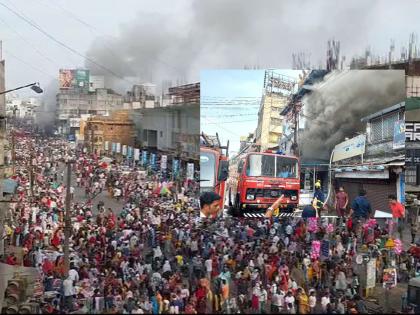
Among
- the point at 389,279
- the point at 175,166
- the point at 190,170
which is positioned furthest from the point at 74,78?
the point at 389,279

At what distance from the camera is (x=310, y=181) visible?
11.1 meters

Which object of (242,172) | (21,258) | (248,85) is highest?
(248,85)

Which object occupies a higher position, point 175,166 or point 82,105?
point 82,105

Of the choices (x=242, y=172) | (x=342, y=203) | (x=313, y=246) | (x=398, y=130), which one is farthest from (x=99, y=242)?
(x=398, y=130)

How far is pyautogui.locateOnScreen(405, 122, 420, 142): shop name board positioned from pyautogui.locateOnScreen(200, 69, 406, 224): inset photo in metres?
1.84

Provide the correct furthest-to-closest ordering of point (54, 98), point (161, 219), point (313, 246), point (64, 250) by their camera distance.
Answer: point (54, 98), point (161, 219), point (313, 246), point (64, 250)

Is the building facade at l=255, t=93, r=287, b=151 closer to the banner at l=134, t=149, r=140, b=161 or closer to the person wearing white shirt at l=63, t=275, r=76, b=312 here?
the banner at l=134, t=149, r=140, b=161

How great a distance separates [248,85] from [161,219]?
300 centimetres

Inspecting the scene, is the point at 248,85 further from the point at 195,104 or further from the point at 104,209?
the point at 104,209

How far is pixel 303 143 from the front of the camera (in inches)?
434

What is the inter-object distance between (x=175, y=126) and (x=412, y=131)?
17.9 ft

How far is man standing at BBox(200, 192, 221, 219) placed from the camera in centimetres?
1073

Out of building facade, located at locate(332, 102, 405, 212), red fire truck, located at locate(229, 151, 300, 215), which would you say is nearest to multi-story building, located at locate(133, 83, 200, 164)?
red fire truck, located at locate(229, 151, 300, 215)

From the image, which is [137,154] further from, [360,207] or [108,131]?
[360,207]
